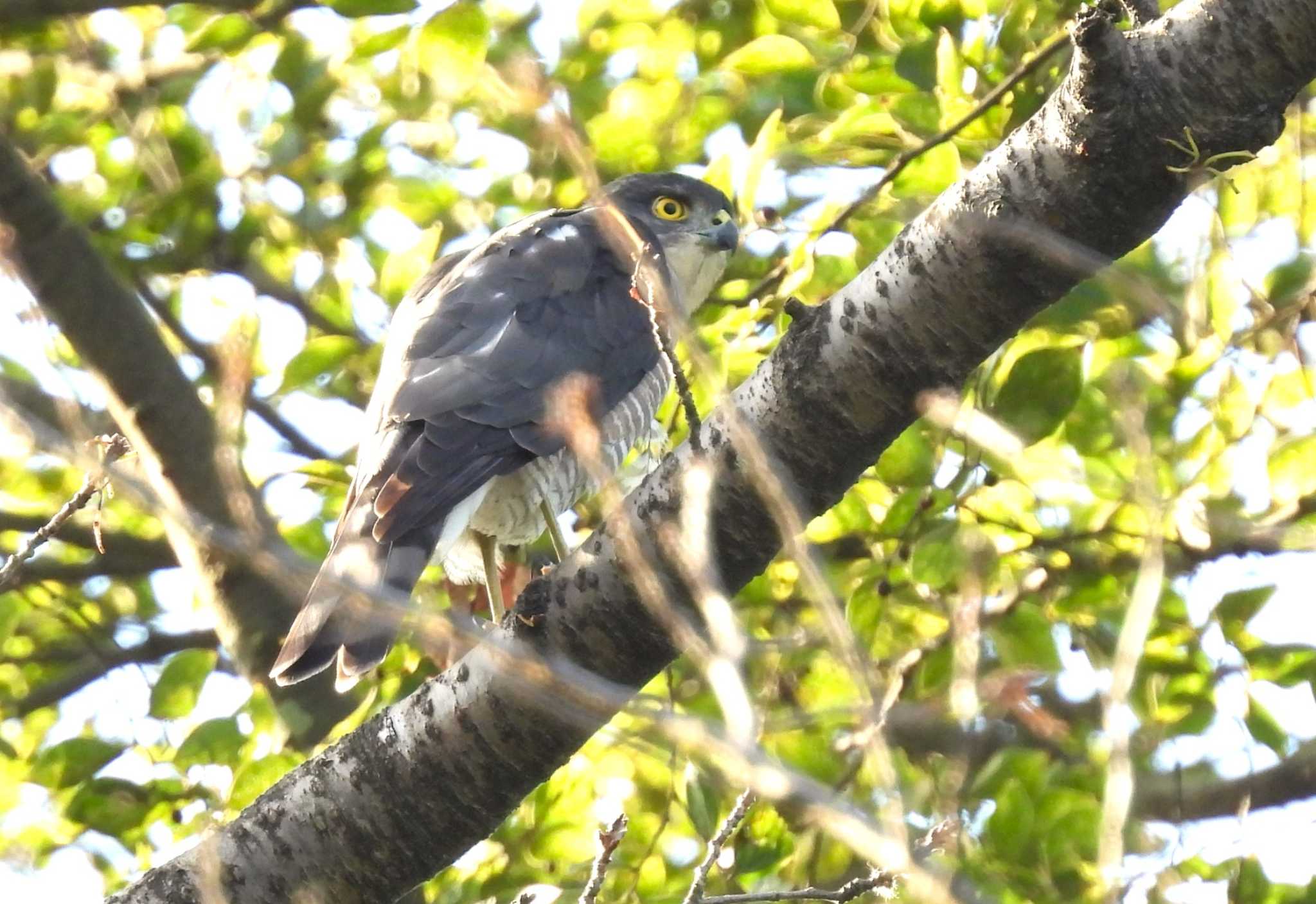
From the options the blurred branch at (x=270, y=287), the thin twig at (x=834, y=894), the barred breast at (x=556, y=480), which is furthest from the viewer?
the blurred branch at (x=270, y=287)

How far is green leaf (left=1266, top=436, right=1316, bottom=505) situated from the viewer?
3.37m

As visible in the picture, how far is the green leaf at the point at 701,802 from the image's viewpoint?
289 centimetres

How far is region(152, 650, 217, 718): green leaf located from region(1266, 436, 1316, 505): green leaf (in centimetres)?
248

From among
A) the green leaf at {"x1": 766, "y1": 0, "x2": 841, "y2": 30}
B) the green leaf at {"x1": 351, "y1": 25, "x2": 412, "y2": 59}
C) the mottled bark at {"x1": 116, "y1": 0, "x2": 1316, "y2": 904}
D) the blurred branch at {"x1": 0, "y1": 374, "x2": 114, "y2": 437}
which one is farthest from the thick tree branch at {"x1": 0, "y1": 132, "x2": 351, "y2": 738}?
the green leaf at {"x1": 766, "y1": 0, "x2": 841, "y2": 30}

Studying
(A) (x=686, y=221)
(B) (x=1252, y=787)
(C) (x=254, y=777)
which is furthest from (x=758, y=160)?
(B) (x=1252, y=787)

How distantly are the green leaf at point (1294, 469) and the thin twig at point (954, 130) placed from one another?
39.7 inches

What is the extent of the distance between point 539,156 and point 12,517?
6.38ft

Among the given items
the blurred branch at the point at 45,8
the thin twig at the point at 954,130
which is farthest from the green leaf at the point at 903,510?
the blurred branch at the point at 45,8

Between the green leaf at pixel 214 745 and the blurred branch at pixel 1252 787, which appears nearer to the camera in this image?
the green leaf at pixel 214 745

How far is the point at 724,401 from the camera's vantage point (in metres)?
1.61

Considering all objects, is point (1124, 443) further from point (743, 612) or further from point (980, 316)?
point (980, 316)

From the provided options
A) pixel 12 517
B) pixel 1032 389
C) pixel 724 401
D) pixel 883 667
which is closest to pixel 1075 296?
→ pixel 1032 389

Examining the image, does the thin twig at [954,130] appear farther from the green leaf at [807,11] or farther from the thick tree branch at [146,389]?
the thick tree branch at [146,389]

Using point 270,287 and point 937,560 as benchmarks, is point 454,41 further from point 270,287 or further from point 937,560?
point 937,560
